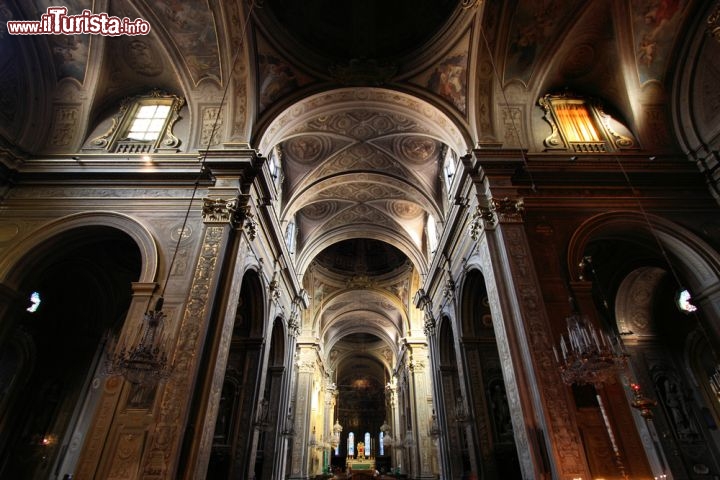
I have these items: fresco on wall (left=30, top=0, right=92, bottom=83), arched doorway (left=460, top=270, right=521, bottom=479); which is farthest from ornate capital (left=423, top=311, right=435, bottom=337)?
fresco on wall (left=30, top=0, right=92, bottom=83)

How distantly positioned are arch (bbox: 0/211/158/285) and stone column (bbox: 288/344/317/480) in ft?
45.7

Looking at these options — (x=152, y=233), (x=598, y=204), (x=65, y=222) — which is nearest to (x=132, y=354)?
(x=152, y=233)

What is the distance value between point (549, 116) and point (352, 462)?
82.7ft

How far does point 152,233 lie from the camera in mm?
7891

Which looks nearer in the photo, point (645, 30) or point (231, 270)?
point (231, 270)

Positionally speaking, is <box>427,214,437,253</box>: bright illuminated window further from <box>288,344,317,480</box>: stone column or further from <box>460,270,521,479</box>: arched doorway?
<box>288,344,317,480</box>: stone column

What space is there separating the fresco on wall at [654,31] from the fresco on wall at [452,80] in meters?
4.06

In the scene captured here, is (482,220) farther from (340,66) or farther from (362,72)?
(340,66)

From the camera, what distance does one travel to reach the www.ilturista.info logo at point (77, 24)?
7590 millimetres

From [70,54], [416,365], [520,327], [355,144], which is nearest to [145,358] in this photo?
[520,327]

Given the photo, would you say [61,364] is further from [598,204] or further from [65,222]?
[598,204]

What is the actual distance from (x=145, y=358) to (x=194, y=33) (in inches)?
313

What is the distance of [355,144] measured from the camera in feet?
41.7

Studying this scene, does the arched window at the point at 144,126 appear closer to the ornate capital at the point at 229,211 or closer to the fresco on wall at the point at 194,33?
the fresco on wall at the point at 194,33
